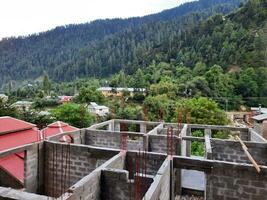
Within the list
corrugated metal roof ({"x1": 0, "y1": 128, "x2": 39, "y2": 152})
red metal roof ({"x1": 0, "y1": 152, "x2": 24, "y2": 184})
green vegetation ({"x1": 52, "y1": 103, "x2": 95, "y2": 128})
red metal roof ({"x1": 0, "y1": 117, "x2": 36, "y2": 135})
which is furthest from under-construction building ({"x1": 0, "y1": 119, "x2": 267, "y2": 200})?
green vegetation ({"x1": 52, "y1": 103, "x2": 95, "y2": 128})

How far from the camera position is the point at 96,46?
398 feet

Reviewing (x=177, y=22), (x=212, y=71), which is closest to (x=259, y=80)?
(x=212, y=71)

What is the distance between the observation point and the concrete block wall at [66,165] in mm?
8164

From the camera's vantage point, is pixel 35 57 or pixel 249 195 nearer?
pixel 249 195

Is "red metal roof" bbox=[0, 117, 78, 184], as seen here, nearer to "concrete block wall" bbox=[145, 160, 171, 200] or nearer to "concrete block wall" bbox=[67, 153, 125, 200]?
"concrete block wall" bbox=[67, 153, 125, 200]

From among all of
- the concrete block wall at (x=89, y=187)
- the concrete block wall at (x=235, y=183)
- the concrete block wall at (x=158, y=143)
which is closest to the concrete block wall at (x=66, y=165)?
the concrete block wall at (x=89, y=187)

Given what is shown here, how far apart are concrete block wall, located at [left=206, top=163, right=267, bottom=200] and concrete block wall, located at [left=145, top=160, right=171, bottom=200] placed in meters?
1.12

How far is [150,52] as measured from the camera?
84188 millimetres

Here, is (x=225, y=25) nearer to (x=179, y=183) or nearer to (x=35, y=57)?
(x=179, y=183)

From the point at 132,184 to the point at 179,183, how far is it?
12.1 ft

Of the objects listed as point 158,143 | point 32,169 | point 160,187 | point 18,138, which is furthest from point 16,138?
point 160,187

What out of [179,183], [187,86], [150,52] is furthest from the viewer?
[150,52]

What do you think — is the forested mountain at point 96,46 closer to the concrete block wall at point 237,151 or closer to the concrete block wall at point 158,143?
the concrete block wall at point 158,143

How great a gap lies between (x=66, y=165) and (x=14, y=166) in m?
2.16
